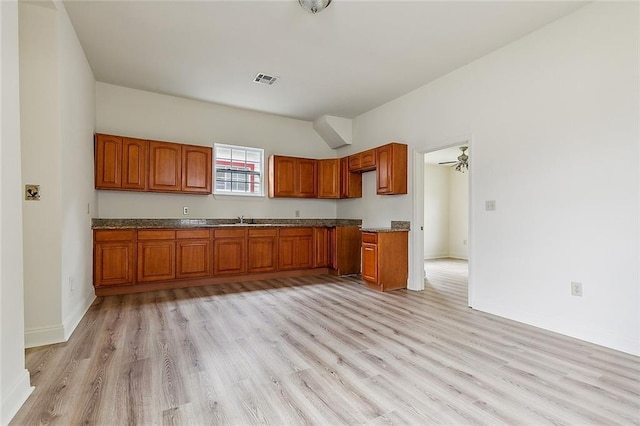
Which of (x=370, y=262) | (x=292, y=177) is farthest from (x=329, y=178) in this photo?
(x=370, y=262)

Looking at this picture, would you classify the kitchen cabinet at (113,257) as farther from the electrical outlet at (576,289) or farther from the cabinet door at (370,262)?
the electrical outlet at (576,289)

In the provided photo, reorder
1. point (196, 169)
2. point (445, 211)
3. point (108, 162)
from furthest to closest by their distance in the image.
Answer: point (445, 211) → point (196, 169) → point (108, 162)

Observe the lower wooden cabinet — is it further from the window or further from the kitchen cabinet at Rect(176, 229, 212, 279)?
the window

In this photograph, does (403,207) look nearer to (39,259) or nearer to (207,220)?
(207,220)

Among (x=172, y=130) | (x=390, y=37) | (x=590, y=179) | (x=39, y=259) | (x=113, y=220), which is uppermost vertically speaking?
(x=390, y=37)

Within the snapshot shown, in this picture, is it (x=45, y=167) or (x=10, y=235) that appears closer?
(x=10, y=235)

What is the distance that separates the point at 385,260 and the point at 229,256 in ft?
7.99

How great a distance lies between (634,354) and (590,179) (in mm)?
1450

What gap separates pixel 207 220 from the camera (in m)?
5.18

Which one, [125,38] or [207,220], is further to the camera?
[207,220]

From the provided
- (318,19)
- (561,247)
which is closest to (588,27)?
(561,247)

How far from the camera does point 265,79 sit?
4266 millimetres

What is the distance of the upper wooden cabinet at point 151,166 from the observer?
418 centimetres

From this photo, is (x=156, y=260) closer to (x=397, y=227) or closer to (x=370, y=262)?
(x=370, y=262)
